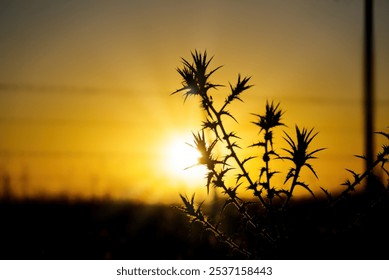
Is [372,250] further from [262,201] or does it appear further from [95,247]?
[95,247]

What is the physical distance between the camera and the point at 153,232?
489 inches

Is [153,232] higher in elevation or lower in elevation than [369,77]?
lower

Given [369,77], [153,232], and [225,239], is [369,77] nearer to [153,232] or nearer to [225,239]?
[153,232]

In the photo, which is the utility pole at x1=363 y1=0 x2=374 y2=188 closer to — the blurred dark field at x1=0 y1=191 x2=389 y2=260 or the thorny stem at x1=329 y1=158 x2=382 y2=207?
the blurred dark field at x1=0 y1=191 x2=389 y2=260

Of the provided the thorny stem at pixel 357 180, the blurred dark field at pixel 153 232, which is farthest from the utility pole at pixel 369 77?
the thorny stem at pixel 357 180

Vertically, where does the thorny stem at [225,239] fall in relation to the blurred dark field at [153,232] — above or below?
below

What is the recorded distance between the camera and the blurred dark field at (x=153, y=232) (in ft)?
12.4

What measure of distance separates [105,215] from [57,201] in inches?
103

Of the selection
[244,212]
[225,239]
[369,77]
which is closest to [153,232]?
[369,77]

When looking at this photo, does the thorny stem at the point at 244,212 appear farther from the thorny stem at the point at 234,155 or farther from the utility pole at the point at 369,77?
the utility pole at the point at 369,77

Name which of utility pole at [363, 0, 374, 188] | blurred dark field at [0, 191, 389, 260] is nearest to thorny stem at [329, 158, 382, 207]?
blurred dark field at [0, 191, 389, 260]

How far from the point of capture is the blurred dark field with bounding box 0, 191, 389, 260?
3.77 m

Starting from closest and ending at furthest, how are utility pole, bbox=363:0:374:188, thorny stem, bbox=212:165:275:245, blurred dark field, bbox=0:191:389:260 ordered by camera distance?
thorny stem, bbox=212:165:275:245, blurred dark field, bbox=0:191:389:260, utility pole, bbox=363:0:374:188

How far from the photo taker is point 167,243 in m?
11.1
